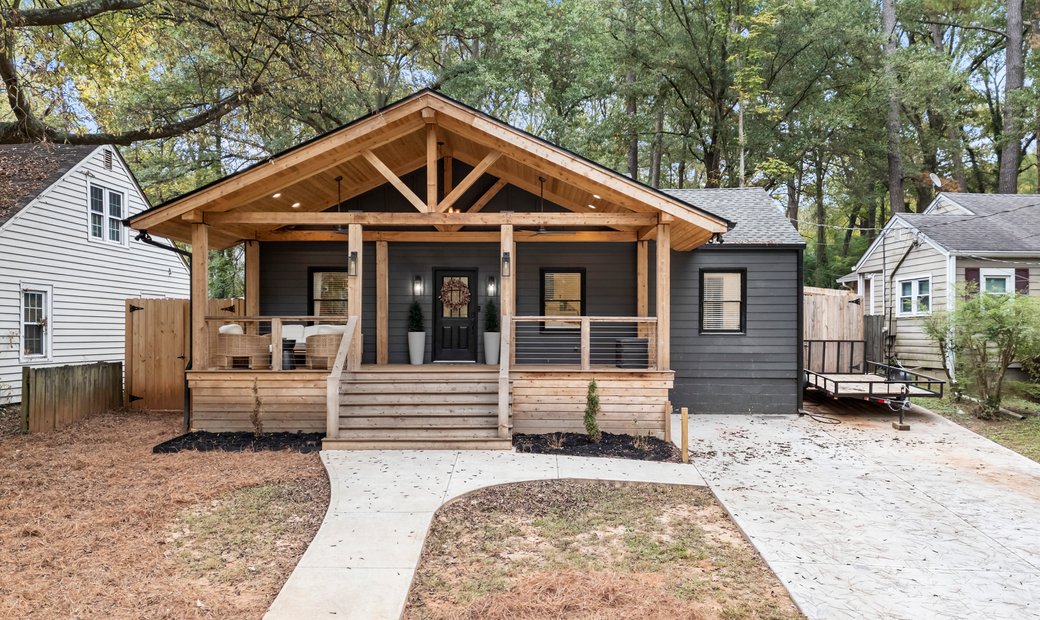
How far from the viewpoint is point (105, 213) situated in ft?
43.3

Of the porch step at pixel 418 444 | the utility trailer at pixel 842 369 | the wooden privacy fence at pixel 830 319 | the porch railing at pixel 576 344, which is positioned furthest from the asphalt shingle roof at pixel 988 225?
the porch step at pixel 418 444

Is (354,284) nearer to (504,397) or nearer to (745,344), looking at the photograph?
(504,397)

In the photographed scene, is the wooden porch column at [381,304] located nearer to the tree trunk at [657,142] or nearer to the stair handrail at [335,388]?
the stair handrail at [335,388]

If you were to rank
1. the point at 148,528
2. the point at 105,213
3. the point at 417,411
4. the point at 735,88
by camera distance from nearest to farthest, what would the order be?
the point at 148,528, the point at 417,411, the point at 105,213, the point at 735,88

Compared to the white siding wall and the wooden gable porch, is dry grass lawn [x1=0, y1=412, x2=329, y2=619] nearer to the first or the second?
the wooden gable porch

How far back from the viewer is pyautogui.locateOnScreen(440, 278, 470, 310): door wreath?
36.4 ft

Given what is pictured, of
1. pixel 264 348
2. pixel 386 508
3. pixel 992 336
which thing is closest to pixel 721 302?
pixel 992 336

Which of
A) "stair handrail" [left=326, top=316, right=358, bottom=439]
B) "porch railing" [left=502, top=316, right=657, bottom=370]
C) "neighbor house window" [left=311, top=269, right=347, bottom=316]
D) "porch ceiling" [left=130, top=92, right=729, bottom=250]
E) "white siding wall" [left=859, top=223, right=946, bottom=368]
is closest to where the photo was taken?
"stair handrail" [left=326, top=316, right=358, bottom=439]

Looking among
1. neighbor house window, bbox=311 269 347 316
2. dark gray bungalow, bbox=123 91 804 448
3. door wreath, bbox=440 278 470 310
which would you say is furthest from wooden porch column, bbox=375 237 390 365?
door wreath, bbox=440 278 470 310

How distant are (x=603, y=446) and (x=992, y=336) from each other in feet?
24.8

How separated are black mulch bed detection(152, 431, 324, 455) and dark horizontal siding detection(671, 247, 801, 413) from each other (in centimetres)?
671

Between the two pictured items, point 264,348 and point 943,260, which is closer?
point 264,348

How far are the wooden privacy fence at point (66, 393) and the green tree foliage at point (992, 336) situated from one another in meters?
15.3

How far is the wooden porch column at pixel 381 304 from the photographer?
10.7 meters
